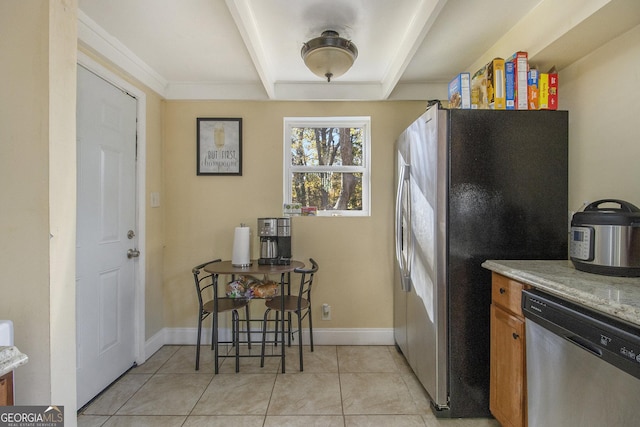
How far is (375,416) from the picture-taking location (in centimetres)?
173

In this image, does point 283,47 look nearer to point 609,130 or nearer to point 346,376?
point 609,130

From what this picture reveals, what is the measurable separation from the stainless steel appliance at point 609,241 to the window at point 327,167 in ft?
5.46

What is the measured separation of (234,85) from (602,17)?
2433 mm

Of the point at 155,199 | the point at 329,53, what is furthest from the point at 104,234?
the point at 329,53

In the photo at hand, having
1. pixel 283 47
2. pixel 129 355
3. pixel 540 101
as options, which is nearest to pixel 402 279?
pixel 540 101

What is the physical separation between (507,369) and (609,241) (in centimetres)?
75

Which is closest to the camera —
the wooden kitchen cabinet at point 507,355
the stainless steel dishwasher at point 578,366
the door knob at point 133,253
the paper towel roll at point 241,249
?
the stainless steel dishwasher at point 578,366

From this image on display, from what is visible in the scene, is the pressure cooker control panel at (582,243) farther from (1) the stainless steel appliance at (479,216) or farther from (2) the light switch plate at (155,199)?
(2) the light switch plate at (155,199)

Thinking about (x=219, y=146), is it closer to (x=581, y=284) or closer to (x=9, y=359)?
(x=9, y=359)

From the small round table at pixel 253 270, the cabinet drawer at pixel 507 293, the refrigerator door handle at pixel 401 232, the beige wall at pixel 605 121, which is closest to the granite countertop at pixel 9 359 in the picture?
the small round table at pixel 253 270

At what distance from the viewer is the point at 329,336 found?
105 inches

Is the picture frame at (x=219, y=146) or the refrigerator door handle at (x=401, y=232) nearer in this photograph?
the refrigerator door handle at (x=401, y=232)

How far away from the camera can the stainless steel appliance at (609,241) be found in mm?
1143

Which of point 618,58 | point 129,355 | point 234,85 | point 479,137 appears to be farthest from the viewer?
point 234,85
